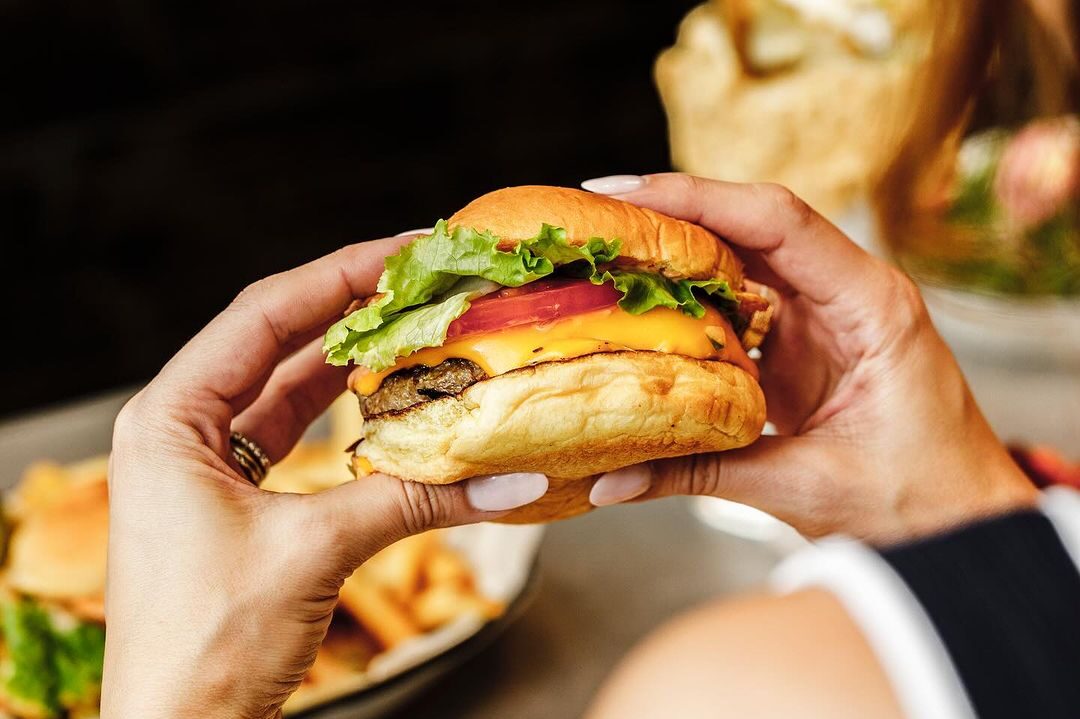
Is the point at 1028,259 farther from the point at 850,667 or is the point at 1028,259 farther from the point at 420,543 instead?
the point at 850,667

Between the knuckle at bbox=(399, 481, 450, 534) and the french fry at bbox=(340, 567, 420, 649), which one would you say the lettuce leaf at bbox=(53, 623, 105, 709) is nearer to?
the french fry at bbox=(340, 567, 420, 649)

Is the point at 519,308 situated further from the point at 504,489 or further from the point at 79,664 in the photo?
the point at 79,664

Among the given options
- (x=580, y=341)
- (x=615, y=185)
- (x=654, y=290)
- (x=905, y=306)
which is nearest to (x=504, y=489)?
(x=580, y=341)

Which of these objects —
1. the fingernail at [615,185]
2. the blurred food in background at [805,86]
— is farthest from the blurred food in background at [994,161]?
the fingernail at [615,185]

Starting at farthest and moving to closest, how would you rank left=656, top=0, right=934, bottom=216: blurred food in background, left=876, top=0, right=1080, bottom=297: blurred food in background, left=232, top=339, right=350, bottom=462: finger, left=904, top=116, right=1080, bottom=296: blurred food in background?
left=656, top=0, right=934, bottom=216: blurred food in background
left=904, top=116, right=1080, bottom=296: blurred food in background
left=876, top=0, right=1080, bottom=297: blurred food in background
left=232, top=339, right=350, bottom=462: finger

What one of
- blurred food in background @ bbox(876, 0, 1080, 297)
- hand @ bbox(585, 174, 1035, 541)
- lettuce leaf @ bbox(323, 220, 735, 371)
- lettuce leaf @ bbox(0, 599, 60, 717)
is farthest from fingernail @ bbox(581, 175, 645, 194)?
blurred food in background @ bbox(876, 0, 1080, 297)

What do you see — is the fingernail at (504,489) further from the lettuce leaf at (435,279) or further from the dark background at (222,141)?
the dark background at (222,141)
